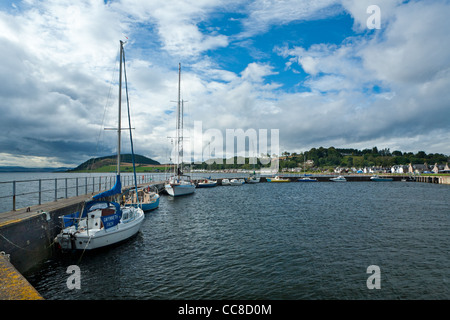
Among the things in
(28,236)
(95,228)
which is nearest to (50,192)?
(95,228)

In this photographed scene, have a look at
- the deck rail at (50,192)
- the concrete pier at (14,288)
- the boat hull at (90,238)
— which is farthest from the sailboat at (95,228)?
the concrete pier at (14,288)

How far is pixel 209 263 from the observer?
533 inches

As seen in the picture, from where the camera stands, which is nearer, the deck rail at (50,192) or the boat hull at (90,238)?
the boat hull at (90,238)

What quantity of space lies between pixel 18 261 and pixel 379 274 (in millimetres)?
16682

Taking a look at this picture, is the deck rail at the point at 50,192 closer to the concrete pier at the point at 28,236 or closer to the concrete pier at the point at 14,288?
the concrete pier at the point at 28,236

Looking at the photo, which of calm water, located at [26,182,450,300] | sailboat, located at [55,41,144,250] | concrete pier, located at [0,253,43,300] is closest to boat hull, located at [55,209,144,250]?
sailboat, located at [55,41,144,250]

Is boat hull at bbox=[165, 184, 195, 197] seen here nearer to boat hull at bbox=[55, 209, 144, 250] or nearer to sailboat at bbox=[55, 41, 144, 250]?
sailboat at bbox=[55, 41, 144, 250]

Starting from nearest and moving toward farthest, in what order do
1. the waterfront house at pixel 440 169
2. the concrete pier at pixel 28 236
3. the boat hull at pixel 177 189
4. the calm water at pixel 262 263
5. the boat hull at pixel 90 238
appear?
the calm water at pixel 262 263
the concrete pier at pixel 28 236
the boat hull at pixel 90 238
the boat hull at pixel 177 189
the waterfront house at pixel 440 169

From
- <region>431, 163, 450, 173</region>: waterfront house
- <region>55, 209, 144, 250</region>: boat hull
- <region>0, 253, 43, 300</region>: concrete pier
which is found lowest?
<region>55, 209, 144, 250</region>: boat hull

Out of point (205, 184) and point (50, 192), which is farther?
point (205, 184)

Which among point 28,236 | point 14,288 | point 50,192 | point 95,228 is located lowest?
point 50,192

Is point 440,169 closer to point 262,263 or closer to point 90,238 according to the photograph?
point 262,263
